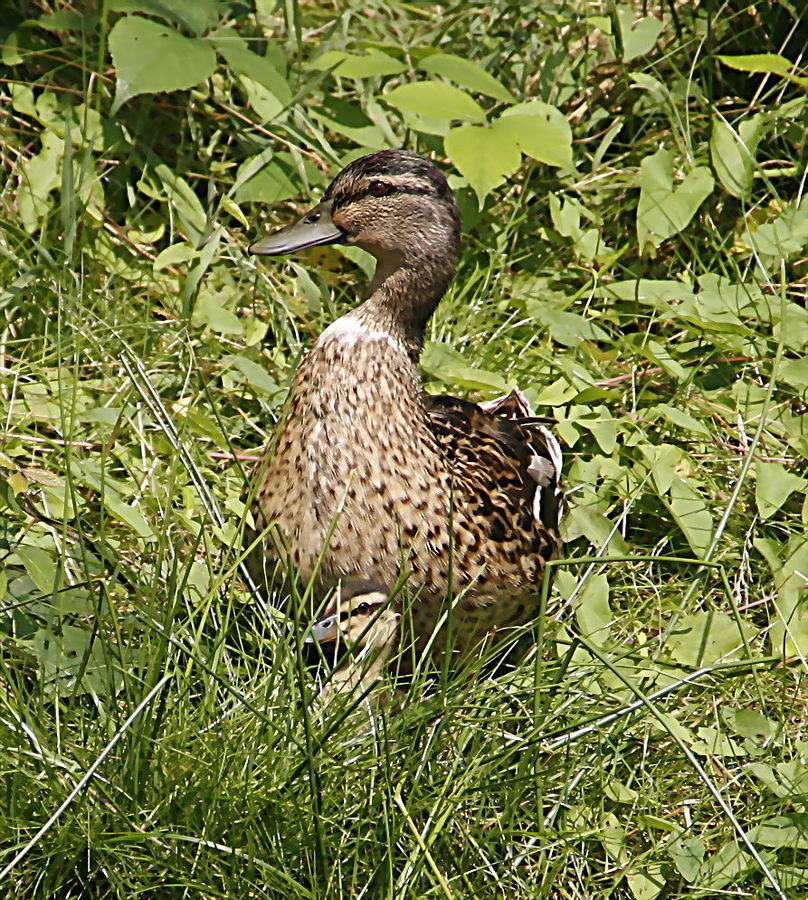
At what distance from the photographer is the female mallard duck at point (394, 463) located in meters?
2.78

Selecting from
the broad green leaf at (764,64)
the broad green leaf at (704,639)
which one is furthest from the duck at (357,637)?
the broad green leaf at (764,64)

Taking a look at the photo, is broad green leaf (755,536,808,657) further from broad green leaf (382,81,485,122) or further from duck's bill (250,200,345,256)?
broad green leaf (382,81,485,122)

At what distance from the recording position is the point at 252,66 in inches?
143

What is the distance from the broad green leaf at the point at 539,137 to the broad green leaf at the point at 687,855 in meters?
1.98

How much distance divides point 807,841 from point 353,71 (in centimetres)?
252

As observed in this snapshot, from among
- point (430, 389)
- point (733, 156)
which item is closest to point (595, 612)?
point (430, 389)

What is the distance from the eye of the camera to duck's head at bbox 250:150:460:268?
121 inches

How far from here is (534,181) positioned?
13.8ft

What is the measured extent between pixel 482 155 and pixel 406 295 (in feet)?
2.46

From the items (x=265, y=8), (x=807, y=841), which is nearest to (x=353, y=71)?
(x=265, y=8)

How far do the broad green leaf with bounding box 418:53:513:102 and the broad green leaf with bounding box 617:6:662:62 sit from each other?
1.99 feet

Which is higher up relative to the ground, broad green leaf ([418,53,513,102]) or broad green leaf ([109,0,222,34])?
broad green leaf ([109,0,222,34])

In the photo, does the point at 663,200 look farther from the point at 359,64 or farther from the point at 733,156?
the point at 359,64

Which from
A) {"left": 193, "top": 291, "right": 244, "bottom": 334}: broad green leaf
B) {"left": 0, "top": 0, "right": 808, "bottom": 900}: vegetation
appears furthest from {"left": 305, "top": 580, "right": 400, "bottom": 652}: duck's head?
{"left": 193, "top": 291, "right": 244, "bottom": 334}: broad green leaf
